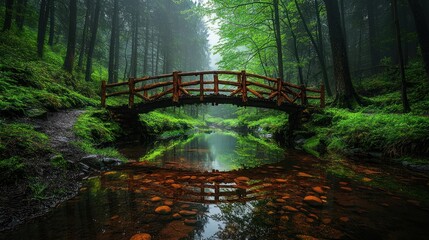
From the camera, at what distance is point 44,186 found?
3350mm

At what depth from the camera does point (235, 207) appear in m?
3.24

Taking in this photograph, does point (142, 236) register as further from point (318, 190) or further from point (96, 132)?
point (96, 132)

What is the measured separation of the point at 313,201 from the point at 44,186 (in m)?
4.07

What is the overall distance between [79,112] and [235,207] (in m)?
8.35

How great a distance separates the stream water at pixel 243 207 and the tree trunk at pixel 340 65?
6.30 metres

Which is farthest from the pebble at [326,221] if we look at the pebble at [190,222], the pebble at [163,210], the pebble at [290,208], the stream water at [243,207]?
the pebble at [163,210]

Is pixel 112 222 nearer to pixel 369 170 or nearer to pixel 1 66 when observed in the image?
pixel 369 170

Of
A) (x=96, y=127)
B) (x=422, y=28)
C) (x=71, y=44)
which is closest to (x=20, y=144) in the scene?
(x=96, y=127)

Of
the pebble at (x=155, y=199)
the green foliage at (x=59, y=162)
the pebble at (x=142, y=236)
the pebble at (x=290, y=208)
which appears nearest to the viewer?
the pebble at (x=142, y=236)

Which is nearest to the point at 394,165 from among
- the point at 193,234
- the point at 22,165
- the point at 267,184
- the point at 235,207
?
the point at 267,184

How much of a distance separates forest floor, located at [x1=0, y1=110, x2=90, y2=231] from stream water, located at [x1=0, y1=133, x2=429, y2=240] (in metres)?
0.20

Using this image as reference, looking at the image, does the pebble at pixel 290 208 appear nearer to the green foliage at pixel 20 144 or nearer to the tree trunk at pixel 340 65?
the green foliage at pixel 20 144

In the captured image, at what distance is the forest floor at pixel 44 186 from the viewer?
2695 mm

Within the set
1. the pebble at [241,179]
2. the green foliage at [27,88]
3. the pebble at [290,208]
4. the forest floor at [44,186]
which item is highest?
the green foliage at [27,88]
